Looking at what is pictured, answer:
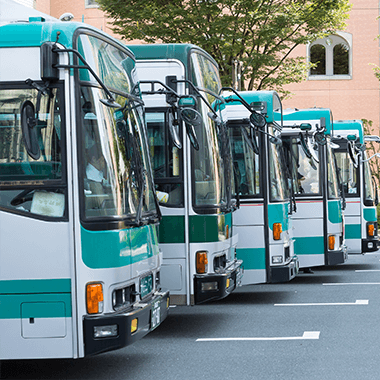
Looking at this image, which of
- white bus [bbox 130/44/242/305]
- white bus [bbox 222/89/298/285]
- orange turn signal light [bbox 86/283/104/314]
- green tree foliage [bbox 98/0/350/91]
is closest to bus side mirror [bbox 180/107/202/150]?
white bus [bbox 130/44/242/305]

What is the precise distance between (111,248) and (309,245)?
25.5 feet

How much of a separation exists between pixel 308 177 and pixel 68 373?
7.30 metres

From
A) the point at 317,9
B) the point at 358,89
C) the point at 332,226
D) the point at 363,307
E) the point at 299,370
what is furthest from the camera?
the point at 358,89

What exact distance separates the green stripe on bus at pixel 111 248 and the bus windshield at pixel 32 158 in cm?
31

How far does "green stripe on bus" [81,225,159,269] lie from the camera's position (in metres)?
6.17

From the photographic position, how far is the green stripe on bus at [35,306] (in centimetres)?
615

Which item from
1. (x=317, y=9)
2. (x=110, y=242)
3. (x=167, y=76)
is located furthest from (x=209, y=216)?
(x=317, y=9)

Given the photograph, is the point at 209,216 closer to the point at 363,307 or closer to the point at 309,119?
the point at 363,307

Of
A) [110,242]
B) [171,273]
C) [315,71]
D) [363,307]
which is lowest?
[363,307]

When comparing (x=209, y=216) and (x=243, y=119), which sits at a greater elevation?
(x=243, y=119)

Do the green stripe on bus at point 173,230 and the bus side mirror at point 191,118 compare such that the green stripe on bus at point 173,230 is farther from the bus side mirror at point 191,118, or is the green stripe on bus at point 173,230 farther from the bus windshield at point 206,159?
the bus side mirror at point 191,118

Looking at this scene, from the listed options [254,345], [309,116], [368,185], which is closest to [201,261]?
[254,345]

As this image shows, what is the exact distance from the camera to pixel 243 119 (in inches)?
444

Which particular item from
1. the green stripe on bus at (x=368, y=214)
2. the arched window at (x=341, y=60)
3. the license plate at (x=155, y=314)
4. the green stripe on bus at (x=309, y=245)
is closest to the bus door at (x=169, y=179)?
the license plate at (x=155, y=314)
